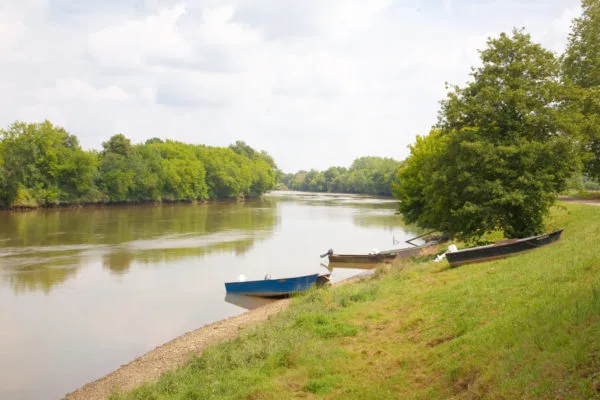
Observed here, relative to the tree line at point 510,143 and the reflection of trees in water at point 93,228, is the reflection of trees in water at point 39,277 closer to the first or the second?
the reflection of trees in water at point 93,228

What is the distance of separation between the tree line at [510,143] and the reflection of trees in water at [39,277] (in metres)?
21.6

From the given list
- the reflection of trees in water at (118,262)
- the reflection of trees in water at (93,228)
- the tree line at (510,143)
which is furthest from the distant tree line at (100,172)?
the tree line at (510,143)

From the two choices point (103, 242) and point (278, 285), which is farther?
point (103, 242)

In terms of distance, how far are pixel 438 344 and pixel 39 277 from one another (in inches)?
1000

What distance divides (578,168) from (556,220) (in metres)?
5.20

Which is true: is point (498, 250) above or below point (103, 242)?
above

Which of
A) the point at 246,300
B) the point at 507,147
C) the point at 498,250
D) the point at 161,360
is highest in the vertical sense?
the point at 507,147

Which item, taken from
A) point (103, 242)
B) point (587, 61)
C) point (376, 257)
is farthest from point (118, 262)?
point (587, 61)

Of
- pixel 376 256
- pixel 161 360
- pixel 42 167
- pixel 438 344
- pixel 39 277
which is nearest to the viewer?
pixel 438 344

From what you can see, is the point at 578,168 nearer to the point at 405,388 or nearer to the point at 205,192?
the point at 405,388

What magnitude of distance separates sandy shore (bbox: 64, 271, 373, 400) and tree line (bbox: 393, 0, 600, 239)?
10.9 meters

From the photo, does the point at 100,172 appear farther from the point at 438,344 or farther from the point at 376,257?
the point at 438,344

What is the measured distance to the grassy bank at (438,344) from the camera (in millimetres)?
6406

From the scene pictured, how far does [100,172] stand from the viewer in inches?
3524
